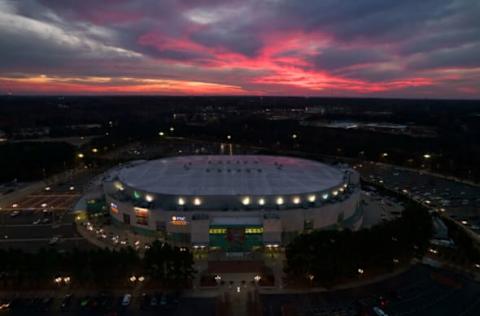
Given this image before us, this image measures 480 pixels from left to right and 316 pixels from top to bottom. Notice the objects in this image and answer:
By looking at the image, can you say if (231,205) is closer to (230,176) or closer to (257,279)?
(230,176)

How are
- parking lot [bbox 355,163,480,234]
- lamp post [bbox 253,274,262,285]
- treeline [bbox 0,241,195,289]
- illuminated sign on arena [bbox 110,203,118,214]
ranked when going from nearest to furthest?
treeline [bbox 0,241,195,289] → lamp post [bbox 253,274,262,285] → illuminated sign on arena [bbox 110,203,118,214] → parking lot [bbox 355,163,480,234]

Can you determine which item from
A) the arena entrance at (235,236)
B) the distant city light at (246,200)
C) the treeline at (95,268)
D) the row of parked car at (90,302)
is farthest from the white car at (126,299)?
the distant city light at (246,200)

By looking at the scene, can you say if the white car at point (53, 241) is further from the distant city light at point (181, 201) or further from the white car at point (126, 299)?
the white car at point (126, 299)

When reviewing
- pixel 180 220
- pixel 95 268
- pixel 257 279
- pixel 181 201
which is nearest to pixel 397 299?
pixel 257 279

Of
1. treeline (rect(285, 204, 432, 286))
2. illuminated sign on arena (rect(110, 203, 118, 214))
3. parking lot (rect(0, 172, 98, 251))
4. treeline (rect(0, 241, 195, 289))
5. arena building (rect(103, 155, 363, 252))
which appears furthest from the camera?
illuminated sign on arena (rect(110, 203, 118, 214))

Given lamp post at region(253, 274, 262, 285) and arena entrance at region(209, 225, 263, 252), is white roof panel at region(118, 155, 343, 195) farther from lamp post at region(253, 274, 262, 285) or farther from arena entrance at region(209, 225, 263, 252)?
lamp post at region(253, 274, 262, 285)

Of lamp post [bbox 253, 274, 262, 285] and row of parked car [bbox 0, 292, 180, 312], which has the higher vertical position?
lamp post [bbox 253, 274, 262, 285]

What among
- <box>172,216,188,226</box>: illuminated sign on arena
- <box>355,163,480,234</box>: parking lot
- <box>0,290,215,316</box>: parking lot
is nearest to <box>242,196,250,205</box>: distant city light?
<box>172,216,188,226</box>: illuminated sign on arena
